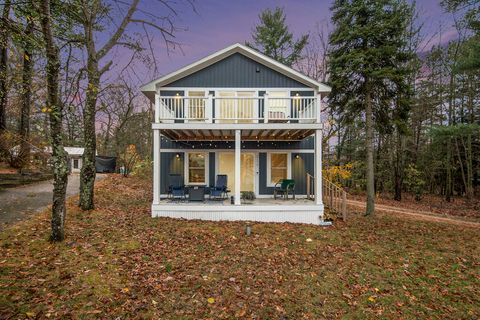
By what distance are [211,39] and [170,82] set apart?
4704 mm

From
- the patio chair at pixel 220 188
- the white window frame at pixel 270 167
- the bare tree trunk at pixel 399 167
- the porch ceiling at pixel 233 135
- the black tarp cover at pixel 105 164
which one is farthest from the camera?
the black tarp cover at pixel 105 164

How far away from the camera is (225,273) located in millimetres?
5547

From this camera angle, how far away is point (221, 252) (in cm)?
665

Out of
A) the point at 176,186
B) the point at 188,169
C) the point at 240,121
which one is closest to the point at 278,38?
the point at 240,121

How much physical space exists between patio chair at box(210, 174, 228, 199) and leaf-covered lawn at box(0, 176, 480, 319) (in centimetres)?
225

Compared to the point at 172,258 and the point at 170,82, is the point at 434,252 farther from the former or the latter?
the point at 170,82

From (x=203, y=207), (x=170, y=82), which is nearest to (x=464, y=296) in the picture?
(x=203, y=207)

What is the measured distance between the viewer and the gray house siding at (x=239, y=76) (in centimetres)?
1245

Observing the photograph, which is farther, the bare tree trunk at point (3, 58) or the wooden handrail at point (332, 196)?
the wooden handrail at point (332, 196)

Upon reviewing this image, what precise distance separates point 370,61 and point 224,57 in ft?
23.9

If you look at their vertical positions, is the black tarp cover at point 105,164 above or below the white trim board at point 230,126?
below

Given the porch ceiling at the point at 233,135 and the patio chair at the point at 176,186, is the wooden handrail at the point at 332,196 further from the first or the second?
the patio chair at the point at 176,186

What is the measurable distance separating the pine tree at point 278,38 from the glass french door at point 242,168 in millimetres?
15124

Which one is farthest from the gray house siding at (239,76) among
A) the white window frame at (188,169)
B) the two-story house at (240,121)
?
the white window frame at (188,169)
